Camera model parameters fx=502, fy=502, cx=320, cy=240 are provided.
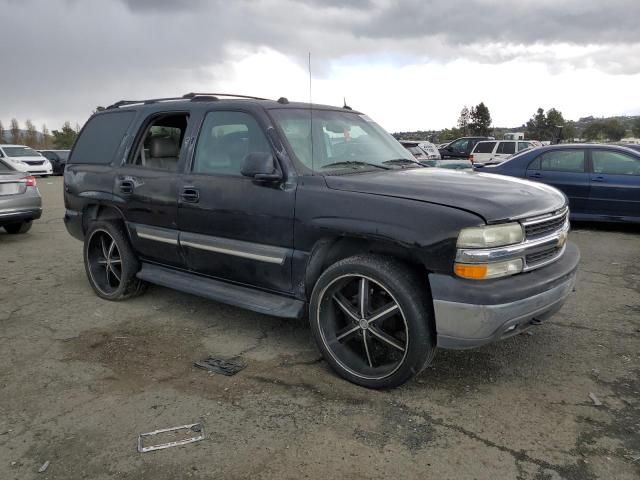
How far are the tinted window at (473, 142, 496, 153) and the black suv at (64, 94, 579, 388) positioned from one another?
16607 mm

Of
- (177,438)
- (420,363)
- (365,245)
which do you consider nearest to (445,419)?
(420,363)

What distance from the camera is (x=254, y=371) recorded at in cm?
352

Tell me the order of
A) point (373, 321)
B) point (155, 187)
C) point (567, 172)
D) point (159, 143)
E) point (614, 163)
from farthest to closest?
1. point (567, 172)
2. point (614, 163)
3. point (159, 143)
4. point (155, 187)
5. point (373, 321)

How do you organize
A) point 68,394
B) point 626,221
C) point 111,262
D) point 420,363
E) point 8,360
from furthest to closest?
point 626,221
point 111,262
point 8,360
point 68,394
point 420,363

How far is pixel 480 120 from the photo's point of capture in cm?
8112

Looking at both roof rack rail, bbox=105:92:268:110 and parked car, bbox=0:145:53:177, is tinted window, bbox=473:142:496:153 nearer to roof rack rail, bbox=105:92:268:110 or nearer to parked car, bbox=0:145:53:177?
roof rack rail, bbox=105:92:268:110

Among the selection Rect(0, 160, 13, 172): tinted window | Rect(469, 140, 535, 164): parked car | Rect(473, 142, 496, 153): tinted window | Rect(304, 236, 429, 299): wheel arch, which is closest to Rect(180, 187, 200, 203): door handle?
Rect(304, 236, 429, 299): wheel arch

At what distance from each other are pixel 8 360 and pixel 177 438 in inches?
72.6

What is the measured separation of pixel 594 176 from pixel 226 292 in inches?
291

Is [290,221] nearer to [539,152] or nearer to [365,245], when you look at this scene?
[365,245]

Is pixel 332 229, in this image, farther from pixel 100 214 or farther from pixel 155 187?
pixel 100 214

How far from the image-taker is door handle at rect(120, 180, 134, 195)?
15.2 feet

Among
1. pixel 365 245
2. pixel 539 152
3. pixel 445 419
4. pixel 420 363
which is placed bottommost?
pixel 445 419

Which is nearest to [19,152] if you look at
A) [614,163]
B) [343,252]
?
[614,163]
